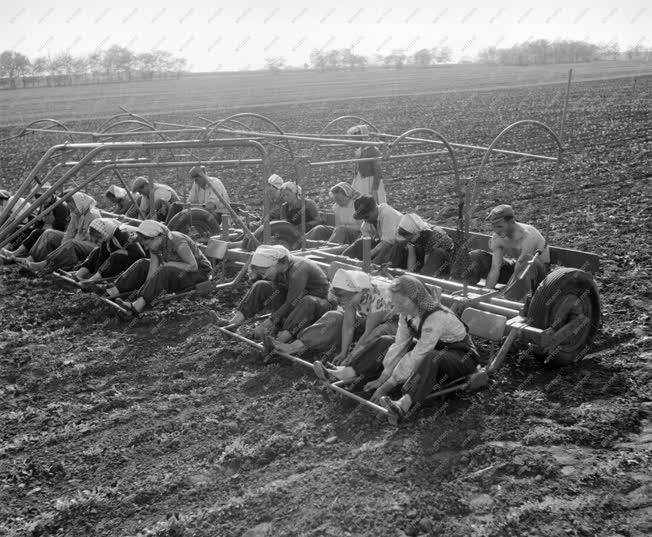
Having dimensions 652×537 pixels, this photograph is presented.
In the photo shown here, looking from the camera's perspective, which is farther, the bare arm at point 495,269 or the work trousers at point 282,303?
the bare arm at point 495,269

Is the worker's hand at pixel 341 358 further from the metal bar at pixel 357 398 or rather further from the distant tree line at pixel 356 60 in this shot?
the distant tree line at pixel 356 60

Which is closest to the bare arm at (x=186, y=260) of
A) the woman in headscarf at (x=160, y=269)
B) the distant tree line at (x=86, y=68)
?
the woman in headscarf at (x=160, y=269)

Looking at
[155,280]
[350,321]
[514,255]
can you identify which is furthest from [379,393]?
[155,280]

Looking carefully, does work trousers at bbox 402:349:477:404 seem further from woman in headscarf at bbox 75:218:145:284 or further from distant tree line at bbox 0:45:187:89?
distant tree line at bbox 0:45:187:89

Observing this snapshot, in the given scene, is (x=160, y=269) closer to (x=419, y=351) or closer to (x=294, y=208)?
(x=294, y=208)

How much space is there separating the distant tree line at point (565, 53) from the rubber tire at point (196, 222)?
97374 millimetres

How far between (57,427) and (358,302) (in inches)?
105

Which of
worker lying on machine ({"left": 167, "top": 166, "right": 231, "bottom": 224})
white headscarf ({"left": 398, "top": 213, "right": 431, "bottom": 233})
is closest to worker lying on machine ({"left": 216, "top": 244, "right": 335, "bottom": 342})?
white headscarf ({"left": 398, "top": 213, "right": 431, "bottom": 233})

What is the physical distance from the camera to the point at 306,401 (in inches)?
237

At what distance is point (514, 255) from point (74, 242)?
19.7 ft

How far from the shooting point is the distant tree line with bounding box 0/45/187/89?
88.8 metres

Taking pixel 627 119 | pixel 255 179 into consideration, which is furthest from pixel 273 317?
pixel 627 119

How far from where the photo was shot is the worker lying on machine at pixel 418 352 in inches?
217

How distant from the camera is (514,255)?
7.58m
